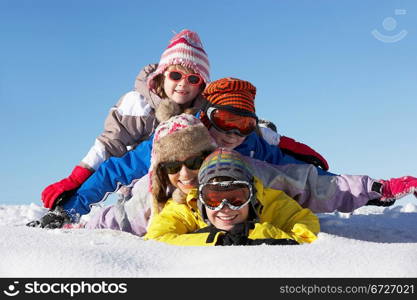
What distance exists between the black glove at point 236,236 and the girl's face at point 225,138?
101cm

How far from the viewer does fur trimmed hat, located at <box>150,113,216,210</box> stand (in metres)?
3.39

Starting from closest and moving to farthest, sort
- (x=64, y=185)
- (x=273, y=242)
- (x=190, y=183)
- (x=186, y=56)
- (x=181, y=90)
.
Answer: (x=273, y=242)
(x=190, y=183)
(x=181, y=90)
(x=64, y=185)
(x=186, y=56)

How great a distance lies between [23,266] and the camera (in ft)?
7.07

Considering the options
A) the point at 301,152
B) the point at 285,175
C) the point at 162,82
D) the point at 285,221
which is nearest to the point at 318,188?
the point at 285,175

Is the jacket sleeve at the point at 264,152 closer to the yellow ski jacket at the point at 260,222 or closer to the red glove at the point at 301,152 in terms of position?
the red glove at the point at 301,152

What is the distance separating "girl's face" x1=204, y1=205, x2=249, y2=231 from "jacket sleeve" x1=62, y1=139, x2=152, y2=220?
1.36 metres

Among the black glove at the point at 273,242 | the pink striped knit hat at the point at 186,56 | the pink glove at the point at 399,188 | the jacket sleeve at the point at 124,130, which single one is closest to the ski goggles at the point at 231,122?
the pink striped knit hat at the point at 186,56

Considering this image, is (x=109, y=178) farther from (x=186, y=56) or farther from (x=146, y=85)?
(x=186, y=56)

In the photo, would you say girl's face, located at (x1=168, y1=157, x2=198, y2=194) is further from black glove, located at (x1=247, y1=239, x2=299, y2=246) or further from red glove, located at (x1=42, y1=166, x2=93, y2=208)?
red glove, located at (x1=42, y1=166, x2=93, y2=208)

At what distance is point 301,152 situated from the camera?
459 centimetres

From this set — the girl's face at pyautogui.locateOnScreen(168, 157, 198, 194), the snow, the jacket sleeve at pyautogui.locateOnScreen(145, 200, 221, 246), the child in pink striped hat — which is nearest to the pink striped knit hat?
the child in pink striped hat

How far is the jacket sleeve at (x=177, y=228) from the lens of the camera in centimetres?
285

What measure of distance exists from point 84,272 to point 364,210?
4.54 meters

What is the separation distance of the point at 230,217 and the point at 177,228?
13.8 inches
